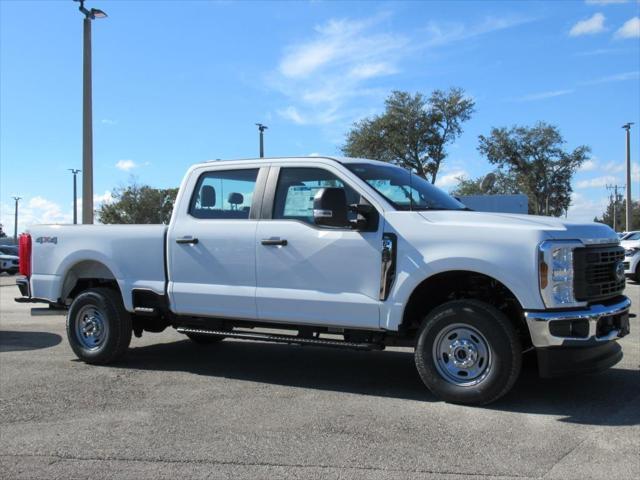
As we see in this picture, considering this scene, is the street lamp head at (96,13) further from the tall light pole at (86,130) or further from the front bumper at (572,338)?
the front bumper at (572,338)

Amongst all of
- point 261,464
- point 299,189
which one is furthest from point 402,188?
point 261,464

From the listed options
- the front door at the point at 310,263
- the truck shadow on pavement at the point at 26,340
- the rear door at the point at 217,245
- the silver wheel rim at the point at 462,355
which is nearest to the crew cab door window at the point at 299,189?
the front door at the point at 310,263

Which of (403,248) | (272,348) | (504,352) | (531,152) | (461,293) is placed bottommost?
(272,348)

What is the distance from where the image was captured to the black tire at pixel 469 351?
4852 millimetres

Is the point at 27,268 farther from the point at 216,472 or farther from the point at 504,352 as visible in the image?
the point at 504,352

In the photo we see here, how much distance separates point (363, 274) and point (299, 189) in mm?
1141

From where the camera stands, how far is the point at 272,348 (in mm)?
7953

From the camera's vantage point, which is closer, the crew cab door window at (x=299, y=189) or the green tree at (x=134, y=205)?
the crew cab door window at (x=299, y=189)

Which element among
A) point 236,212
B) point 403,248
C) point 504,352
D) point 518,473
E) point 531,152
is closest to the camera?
point 518,473

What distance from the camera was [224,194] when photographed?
20.7ft

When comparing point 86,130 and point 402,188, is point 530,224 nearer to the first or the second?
point 402,188

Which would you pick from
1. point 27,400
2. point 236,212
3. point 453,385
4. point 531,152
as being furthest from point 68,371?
point 531,152

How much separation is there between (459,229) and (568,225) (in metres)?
0.84

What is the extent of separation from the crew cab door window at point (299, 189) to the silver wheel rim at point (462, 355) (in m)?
1.62
